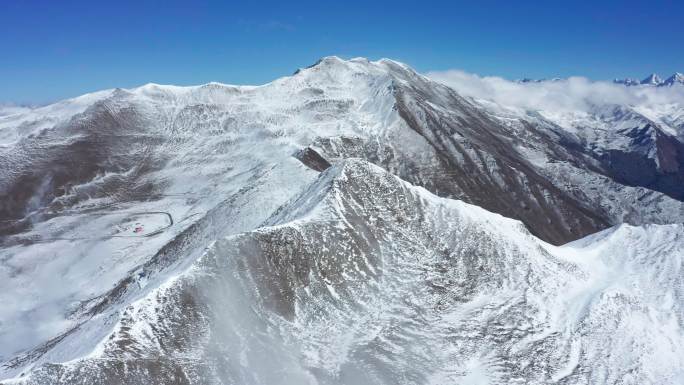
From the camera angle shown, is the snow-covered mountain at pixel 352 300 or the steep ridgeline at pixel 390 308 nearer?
the steep ridgeline at pixel 390 308

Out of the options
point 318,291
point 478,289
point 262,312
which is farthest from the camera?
point 478,289

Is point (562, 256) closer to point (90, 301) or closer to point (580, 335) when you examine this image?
point (580, 335)

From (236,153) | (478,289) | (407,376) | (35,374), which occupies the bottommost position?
(35,374)

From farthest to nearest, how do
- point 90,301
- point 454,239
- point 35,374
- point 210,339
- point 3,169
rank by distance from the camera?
point 3,169 → point 90,301 → point 454,239 → point 210,339 → point 35,374

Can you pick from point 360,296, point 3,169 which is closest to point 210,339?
point 360,296

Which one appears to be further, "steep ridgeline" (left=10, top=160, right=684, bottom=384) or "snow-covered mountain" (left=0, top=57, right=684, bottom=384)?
"snow-covered mountain" (left=0, top=57, right=684, bottom=384)

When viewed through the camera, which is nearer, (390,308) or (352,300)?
(390,308)

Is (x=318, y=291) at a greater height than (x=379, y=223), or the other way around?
(x=379, y=223)

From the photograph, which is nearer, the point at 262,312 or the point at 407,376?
the point at 407,376
